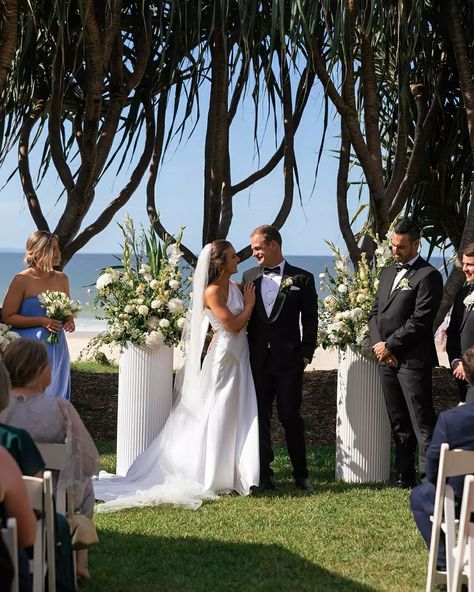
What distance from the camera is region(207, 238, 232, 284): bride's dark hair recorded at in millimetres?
7117

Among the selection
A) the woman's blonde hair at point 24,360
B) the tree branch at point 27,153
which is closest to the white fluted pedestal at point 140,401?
the woman's blonde hair at point 24,360

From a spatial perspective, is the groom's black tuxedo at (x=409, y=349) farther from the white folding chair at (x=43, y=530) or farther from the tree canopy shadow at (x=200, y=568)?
the white folding chair at (x=43, y=530)

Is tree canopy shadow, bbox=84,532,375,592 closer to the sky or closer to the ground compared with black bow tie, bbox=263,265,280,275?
closer to the ground

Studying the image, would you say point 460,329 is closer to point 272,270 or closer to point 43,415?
point 272,270

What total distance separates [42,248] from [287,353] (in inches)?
72.7

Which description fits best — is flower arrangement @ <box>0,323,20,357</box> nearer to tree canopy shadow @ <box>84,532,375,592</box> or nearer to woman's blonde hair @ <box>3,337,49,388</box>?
tree canopy shadow @ <box>84,532,375,592</box>

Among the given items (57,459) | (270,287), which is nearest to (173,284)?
(270,287)

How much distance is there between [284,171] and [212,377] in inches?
173

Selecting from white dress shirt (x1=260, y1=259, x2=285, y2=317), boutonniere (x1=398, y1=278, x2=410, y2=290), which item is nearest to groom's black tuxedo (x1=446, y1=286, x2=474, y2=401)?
boutonniere (x1=398, y1=278, x2=410, y2=290)

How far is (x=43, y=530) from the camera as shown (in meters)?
4.12

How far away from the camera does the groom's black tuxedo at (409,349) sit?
271 inches

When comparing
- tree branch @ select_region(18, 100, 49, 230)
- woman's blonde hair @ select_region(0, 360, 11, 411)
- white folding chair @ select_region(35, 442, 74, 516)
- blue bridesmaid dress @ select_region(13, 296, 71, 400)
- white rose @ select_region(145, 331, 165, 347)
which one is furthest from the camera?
tree branch @ select_region(18, 100, 49, 230)

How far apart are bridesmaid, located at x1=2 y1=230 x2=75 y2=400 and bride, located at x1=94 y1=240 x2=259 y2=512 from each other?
83 cm

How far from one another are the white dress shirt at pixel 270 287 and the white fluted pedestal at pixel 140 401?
952 mm
